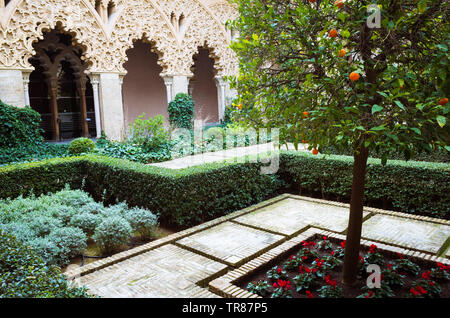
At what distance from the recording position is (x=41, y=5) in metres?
9.94

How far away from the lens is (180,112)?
13602mm

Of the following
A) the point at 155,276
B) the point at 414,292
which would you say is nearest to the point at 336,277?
the point at 414,292

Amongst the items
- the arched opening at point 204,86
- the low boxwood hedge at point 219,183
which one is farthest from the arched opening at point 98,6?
the arched opening at point 204,86

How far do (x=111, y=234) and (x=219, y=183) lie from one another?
Result: 2.05m

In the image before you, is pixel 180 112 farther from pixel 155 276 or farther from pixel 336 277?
pixel 336 277

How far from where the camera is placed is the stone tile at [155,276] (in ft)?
11.3

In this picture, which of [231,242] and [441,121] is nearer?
[441,121]

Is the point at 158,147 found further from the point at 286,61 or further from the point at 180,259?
the point at 286,61

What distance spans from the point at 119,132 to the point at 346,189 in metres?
8.78

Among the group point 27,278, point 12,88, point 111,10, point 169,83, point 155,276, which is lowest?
point 155,276

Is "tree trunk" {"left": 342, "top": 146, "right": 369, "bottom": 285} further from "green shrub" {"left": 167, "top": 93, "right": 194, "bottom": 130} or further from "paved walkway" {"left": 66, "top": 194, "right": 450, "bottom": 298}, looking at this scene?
"green shrub" {"left": 167, "top": 93, "right": 194, "bottom": 130}

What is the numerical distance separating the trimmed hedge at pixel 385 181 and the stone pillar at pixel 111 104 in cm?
709

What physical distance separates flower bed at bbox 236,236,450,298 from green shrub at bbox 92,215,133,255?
6.49ft
